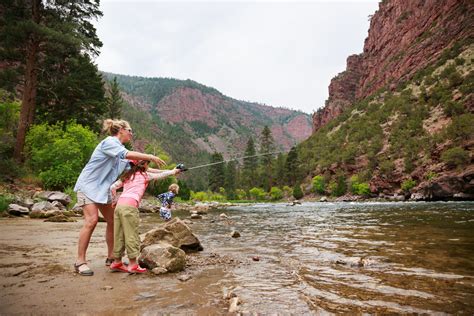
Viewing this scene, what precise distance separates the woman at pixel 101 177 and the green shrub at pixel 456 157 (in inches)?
1797

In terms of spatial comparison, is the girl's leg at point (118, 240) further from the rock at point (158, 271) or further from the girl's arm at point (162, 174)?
the girl's arm at point (162, 174)

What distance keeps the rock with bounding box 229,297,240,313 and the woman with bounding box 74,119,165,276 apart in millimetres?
2242

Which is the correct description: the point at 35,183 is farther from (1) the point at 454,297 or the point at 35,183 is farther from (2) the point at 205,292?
(1) the point at 454,297

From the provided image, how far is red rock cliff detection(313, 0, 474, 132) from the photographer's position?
80125mm

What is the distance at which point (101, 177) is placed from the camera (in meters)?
5.13

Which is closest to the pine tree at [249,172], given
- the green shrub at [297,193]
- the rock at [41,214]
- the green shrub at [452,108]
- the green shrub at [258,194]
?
the green shrub at [258,194]

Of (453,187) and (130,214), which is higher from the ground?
(453,187)

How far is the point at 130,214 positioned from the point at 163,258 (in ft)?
3.24

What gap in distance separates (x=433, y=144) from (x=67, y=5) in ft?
Result: 173

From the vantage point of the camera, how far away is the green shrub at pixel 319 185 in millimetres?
77438

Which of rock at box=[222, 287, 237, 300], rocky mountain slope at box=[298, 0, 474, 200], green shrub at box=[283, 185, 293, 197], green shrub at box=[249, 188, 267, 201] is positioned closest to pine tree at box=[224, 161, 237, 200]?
green shrub at box=[249, 188, 267, 201]

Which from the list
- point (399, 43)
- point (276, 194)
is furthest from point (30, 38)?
point (399, 43)

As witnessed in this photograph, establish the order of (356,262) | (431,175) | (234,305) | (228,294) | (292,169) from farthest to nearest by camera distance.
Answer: (292,169)
(431,175)
(356,262)
(228,294)
(234,305)

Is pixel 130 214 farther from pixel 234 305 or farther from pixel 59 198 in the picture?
pixel 59 198
